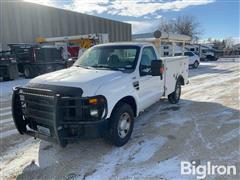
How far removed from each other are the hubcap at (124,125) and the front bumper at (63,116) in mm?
506

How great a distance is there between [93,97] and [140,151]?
4.53 feet

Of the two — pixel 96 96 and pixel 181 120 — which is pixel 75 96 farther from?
pixel 181 120

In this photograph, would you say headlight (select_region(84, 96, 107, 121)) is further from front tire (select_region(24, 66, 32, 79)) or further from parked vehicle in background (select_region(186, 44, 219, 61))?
parked vehicle in background (select_region(186, 44, 219, 61))

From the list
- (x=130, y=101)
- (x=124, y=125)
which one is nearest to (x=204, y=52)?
(x=130, y=101)

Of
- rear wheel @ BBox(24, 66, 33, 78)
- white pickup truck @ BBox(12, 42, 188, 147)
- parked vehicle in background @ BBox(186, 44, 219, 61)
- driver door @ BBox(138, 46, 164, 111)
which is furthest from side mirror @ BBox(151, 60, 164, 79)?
parked vehicle in background @ BBox(186, 44, 219, 61)

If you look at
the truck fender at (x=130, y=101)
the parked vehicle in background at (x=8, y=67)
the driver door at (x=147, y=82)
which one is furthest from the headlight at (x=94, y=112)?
the parked vehicle in background at (x=8, y=67)

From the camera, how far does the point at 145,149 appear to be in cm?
428

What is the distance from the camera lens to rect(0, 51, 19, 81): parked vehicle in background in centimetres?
1509

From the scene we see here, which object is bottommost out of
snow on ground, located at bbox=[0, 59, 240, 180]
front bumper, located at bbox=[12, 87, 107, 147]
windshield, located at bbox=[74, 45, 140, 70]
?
snow on ground, located at bbox=[0, 59, 240, 180]

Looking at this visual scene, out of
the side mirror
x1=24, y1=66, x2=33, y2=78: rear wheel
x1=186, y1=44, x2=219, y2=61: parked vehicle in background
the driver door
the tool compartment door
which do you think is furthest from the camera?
x1=186, y1=44, x2=219, y2=61: parked vehicle in background

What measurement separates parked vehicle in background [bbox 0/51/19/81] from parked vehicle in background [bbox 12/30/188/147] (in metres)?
11.6

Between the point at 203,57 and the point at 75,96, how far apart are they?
118ft

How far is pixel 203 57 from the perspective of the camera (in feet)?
120

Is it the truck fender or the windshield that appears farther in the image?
the windshield
